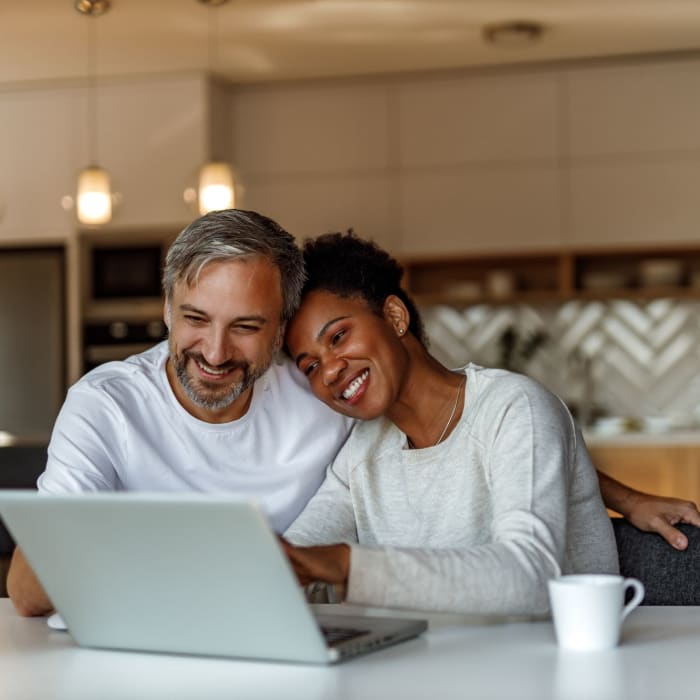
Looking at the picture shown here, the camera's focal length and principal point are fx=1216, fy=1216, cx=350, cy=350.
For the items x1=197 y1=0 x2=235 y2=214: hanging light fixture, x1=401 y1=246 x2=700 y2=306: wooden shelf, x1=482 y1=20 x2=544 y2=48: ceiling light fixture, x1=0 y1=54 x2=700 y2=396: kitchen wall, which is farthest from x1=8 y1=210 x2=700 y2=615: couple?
x1=0 y1=54 x2=700 y2=396: kitchen wall

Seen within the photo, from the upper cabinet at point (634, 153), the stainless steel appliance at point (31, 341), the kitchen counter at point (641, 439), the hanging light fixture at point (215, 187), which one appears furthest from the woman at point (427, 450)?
the stainless steel appliance at point (31, 341)

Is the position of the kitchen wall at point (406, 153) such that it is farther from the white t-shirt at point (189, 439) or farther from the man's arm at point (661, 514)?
the man's arm at point (661, 514)

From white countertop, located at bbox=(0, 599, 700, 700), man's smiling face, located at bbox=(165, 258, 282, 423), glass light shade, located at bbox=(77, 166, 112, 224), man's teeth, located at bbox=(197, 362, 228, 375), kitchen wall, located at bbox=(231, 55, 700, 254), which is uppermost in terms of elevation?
kitchen wall, located at bbox=(231, 55, 700, 254)

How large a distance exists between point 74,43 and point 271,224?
4240 mm

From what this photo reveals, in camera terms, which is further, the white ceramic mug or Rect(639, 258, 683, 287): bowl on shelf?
Rect(639, 258, 683, 287): bowl on shelf

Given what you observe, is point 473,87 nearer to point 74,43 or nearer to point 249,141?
point 249,141

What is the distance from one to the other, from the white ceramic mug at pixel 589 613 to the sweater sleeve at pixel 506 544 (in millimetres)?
126

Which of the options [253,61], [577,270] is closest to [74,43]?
[253,61]

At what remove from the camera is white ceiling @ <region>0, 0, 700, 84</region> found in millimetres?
5453

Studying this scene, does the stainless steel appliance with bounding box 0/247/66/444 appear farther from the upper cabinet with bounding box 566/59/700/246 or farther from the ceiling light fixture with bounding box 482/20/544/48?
the upper cabinet with bounding box 566/59/700/246

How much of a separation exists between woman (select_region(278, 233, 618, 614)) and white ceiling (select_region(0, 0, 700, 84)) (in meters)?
3.59

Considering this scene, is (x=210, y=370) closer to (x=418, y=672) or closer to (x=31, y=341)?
(x=418, y=672)

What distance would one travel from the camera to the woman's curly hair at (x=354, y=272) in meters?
2.06

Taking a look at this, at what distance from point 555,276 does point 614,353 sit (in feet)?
1.74
